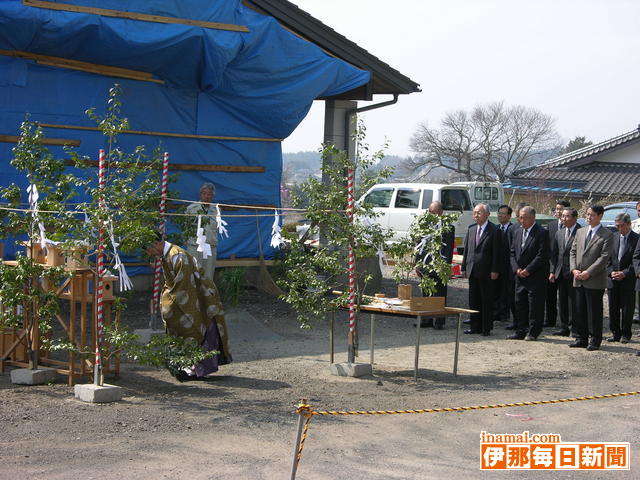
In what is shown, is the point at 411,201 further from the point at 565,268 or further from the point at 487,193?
the point at 565,268

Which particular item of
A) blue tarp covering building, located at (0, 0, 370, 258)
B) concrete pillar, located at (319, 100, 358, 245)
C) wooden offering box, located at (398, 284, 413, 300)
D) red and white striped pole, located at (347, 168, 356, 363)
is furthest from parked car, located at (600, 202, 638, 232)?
red and white striped pole, located at (347, 168, 356, 363)

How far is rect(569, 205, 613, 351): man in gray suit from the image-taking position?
11477 millimetres

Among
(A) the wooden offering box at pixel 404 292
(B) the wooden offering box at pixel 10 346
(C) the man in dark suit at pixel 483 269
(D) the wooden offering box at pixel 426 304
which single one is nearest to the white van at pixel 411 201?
(C) the man in dark suit at pixel 483 269

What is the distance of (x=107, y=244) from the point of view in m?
8.38

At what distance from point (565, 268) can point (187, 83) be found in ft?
20.8

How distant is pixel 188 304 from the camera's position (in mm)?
9055

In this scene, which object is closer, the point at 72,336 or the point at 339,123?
the point at 72,336

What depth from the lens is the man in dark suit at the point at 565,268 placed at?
12.5 metres

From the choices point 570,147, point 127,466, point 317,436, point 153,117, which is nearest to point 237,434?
point 317,436

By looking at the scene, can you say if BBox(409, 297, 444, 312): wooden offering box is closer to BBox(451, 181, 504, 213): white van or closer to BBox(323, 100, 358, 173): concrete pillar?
BBox(323, 100, 358, 173): concrete pillar

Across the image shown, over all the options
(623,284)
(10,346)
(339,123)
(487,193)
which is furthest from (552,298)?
(487,193)

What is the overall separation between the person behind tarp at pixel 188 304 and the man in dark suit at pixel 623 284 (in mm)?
5999

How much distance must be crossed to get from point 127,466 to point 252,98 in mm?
9128

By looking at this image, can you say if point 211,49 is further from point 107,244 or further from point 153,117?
point 107,244
